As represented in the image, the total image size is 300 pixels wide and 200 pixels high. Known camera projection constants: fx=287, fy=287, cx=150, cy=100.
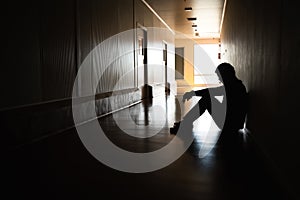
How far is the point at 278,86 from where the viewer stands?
259 cm

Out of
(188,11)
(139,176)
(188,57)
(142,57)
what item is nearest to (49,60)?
(139,176)

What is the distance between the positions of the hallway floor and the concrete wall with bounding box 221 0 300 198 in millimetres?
229

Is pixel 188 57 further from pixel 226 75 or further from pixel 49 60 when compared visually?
pixel 49 60

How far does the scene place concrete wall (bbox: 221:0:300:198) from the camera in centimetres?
205

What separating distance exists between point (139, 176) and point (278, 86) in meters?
1.52

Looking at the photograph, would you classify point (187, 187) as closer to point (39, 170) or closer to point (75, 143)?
point (39, 170)

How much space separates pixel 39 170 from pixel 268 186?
2164 mm

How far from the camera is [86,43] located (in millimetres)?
6043

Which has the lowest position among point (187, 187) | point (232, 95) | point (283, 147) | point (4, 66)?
point (187, 187)

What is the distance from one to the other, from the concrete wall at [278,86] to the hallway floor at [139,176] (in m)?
0.23

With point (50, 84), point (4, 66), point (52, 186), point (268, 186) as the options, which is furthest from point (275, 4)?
point (50, 84)

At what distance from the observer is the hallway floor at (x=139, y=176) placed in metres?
2.31

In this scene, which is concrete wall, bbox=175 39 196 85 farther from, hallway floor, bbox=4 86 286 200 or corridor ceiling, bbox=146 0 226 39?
hallway floor, bbox=4 86 286 200

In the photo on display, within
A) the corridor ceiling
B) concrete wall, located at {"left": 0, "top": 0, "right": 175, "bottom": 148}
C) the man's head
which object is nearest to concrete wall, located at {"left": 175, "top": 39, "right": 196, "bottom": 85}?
the corridor ceiling
